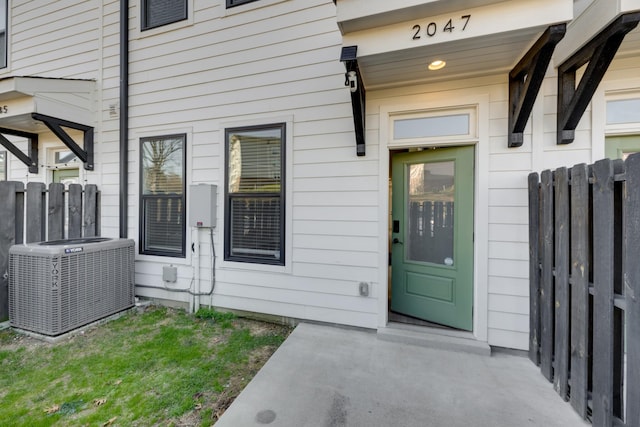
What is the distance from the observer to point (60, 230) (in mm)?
3635

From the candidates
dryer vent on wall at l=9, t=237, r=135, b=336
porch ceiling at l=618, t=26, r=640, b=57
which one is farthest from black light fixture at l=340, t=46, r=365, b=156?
dryer vent on wall at l=9, t=237, r=135, b=336

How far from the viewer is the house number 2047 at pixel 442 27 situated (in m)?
1.91

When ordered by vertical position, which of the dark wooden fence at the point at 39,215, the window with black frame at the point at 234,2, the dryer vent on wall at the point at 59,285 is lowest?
the dryer vent on wall at the point at 59,285

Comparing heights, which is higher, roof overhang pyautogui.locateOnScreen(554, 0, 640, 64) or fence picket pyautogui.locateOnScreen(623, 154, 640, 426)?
roof overhang pyautogui.locateOnScreen(554, 0, 640, 64)

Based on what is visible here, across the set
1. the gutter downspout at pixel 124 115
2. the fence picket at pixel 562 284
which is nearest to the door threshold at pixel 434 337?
the fence picket at pixel 562 284

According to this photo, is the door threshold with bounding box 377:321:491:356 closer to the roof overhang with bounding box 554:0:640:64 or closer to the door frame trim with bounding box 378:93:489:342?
the door frame trim with bounding box 378:93:489:342

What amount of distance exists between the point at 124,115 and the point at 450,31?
4.21 meters

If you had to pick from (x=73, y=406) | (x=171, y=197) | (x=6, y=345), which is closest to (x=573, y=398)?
(x=73, y=406)

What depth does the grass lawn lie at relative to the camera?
188 cm

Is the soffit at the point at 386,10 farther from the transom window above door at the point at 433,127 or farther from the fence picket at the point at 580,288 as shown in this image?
the fence picket at the point at 580,288

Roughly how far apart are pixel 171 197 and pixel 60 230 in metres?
1.42

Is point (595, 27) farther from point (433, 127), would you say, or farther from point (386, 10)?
point (386, 10)

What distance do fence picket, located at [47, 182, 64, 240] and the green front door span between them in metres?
4.21

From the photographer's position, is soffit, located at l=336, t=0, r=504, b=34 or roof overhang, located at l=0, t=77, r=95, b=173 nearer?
soffit, located at l=336, t=0, r=504, b=34
